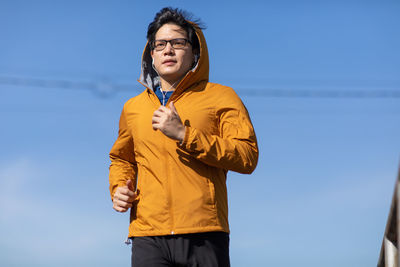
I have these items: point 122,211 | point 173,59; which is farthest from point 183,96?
point 122,211

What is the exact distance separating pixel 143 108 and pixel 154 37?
619 mm

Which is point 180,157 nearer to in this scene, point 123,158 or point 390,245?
point 123,158

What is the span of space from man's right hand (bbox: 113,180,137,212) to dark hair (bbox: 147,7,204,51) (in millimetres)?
1167

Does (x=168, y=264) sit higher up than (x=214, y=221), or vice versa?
(x=214, y=221)

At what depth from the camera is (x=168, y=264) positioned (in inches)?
156

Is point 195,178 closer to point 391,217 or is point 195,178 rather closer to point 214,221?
point 214,221

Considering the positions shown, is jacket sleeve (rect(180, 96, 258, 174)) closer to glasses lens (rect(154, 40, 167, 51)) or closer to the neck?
the neck

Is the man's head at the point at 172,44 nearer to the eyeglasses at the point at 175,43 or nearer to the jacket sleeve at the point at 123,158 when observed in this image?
the eyeglasses at the point at 175,43

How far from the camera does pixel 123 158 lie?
14.9 feet

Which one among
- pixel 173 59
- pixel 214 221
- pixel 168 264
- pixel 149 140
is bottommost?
pixel 168 264

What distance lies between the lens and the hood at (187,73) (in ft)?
14.3

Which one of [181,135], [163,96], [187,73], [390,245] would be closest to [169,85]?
[163,96]

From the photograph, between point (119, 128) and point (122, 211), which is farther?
point (119, 128)

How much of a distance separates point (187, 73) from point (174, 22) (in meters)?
0.50
